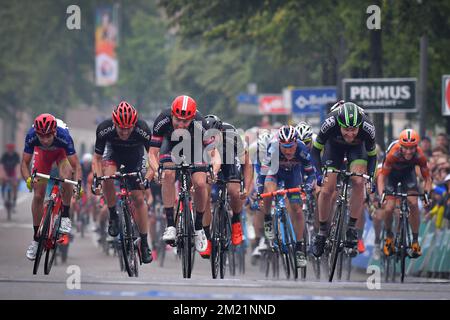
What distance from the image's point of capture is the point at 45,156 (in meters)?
17.2

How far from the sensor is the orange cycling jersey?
18.5 metres

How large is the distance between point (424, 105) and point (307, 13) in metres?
3.46

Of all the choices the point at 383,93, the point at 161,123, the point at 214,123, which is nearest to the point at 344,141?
the point at 214,123

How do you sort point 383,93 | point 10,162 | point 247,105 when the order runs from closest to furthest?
point 383,93 → point 10,162 → point 247,105

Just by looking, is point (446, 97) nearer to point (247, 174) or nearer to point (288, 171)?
point (288, 171)

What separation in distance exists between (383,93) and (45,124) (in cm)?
1187

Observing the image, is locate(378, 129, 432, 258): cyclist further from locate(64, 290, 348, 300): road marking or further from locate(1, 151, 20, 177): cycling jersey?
locate(1, 151, 20, 177): cycling jersey

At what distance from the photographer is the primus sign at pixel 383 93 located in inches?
1064

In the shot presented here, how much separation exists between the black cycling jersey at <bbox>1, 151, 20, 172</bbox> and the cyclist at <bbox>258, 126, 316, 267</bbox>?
19569mm

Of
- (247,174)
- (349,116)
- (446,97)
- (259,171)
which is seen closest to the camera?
(349,116)

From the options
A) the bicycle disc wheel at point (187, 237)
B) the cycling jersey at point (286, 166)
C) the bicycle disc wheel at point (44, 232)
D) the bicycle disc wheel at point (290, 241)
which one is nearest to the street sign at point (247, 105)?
the cycling jersey at point (286, 166)

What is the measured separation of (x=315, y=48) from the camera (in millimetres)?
39219

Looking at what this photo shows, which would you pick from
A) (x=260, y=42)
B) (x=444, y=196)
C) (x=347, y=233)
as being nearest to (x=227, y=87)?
(x=260, y=42)

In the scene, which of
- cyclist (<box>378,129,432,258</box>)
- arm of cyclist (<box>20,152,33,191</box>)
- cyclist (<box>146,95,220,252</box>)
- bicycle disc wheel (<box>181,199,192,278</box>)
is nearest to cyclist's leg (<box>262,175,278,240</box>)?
cyclist (<box>378,129,432,258</box>)
